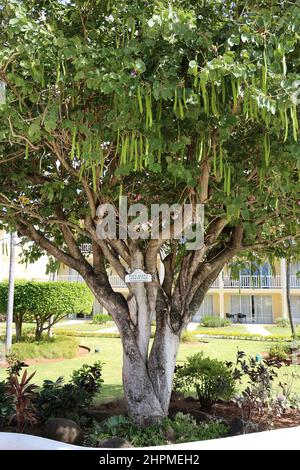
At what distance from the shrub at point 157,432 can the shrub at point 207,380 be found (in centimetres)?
121

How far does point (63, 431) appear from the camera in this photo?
5.13 metres

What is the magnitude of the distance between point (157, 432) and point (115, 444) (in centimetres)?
72

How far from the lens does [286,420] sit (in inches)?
252

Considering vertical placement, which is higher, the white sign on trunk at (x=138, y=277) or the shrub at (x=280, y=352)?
the white sign on trunk at (x=138, y=277)

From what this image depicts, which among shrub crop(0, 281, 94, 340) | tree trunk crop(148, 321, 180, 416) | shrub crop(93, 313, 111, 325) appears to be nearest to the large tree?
tree trunk crop(148, 321, 180, 416)

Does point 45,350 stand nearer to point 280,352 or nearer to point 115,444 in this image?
point 280,352

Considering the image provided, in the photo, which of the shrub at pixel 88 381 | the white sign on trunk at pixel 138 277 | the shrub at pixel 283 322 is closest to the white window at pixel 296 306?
the shrub at pixel 283 322

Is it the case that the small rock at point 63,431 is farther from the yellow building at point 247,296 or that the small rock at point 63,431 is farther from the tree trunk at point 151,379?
the yellow building at point 247,296

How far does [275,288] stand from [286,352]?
743 inches

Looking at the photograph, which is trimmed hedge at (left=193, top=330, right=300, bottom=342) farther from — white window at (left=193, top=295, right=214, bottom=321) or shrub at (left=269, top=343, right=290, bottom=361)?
white window at (left=193, top=295, right=214, bottom=321)

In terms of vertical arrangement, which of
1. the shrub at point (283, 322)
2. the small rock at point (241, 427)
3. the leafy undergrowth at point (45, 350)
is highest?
the small rock at point (241, 427)

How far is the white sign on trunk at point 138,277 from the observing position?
557 centimetres
